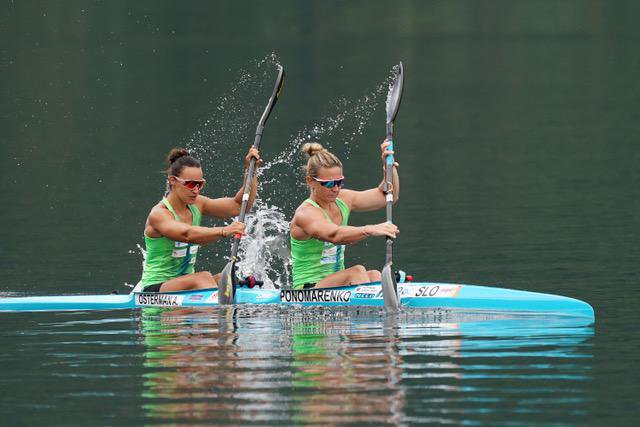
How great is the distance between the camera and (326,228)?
15.4 m

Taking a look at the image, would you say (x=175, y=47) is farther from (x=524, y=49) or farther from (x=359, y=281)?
(x=359, y=281)

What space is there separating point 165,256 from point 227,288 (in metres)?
0.97

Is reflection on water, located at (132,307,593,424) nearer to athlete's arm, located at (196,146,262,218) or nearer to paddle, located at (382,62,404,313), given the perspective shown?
paddle, located at (382,62,404,313)

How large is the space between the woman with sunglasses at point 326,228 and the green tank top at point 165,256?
1312 millimetres

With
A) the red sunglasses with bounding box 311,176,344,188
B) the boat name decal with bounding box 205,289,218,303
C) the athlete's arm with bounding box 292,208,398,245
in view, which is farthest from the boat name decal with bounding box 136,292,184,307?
the red sunglasses with bounding box 311,176,344,188

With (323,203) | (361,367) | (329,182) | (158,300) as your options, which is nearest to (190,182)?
(158,300)

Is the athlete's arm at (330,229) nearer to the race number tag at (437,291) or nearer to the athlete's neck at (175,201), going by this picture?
the race number tag at (437,291)

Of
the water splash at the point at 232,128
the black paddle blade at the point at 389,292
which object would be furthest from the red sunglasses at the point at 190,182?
the water splash at the point at 232,128

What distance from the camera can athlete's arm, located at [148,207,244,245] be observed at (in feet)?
52.4

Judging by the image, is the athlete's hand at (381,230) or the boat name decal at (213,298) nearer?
the athlete's hand at (381,230)

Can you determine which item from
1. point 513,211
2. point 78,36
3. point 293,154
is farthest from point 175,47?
point 513,211

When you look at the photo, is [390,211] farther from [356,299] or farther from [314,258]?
[356,299]

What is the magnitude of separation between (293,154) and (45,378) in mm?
22273

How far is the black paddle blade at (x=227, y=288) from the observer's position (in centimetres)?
1600
